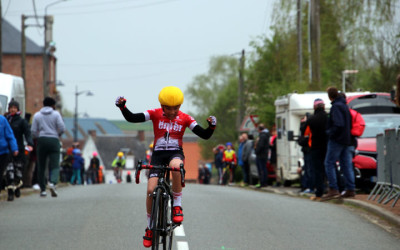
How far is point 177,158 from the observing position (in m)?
8.02

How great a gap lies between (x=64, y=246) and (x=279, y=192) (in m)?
12.5

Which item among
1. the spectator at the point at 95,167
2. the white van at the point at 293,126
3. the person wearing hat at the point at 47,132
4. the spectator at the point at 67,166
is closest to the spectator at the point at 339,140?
the person wearing hat at the point at 47,132

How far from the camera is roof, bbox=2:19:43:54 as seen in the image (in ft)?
282

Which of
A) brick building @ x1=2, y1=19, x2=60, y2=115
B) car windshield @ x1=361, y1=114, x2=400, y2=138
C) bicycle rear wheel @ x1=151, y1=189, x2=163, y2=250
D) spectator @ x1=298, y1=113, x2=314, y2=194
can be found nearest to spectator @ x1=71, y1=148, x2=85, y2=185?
spectator @ x1=298, y1=113, x2=314, y2=194

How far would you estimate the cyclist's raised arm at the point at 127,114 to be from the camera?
8.10 m

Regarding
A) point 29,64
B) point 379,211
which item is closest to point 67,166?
point 379,211

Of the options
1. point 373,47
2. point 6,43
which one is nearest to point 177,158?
point 373,47

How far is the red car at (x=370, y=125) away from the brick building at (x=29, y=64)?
2567 inches

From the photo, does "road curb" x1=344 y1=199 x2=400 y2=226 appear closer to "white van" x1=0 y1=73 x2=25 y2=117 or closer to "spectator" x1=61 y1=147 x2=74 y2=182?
"white van" x1=0 y1=73 x2=25 y2=117

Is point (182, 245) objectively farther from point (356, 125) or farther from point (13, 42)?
point (13, 42)

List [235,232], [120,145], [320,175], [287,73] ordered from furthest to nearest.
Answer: [120,145] → [287,73] → [320,175] → [235,232]

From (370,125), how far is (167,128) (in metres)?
12.1

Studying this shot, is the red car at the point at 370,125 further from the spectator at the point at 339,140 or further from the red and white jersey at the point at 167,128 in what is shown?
the red and white jersey at the point at 167,128

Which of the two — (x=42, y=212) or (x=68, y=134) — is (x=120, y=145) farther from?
(x=42, y=212)
